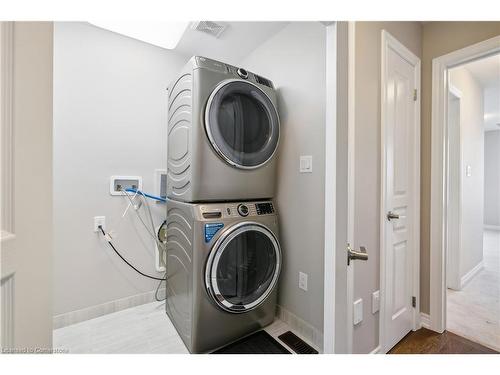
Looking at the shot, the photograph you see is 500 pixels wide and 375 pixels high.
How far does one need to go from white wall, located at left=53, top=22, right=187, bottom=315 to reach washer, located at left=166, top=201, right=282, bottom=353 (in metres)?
0.44

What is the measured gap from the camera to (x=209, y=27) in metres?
1.71

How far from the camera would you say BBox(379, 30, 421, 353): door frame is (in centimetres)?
141

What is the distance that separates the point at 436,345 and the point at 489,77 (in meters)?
3.02

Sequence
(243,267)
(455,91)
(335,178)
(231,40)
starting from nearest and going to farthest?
(335,178)
(243,267)
(231,40)
(455,91)

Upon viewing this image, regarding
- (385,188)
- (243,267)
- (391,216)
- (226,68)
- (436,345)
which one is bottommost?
(436,345)

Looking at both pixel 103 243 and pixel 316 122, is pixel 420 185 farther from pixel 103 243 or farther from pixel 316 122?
pixel 103 243

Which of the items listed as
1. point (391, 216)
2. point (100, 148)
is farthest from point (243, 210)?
point (100, 148)

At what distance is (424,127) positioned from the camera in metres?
1.76

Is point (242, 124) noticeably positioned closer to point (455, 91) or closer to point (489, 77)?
point (455, 91)

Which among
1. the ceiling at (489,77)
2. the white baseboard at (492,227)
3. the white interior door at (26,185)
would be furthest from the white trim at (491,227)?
the white interior door at (26,185)

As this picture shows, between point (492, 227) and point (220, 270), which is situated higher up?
point (220, 270)
